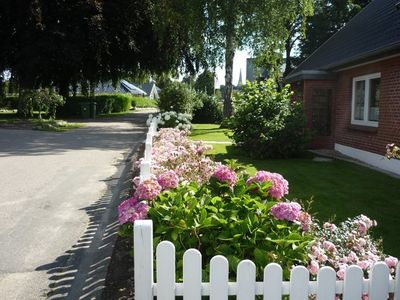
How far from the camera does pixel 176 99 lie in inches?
1073

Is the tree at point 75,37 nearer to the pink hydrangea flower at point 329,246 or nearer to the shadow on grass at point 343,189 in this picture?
the shadow on grass at point 343,189

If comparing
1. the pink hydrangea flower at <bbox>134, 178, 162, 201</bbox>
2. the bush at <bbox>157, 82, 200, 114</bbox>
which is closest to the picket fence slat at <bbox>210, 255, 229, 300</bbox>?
the pink hydrangea flower at <bbox>134, 178, 162, 201</bbox>

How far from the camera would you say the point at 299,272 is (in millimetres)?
2811

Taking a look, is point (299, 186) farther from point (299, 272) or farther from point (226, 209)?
point (299, 272)

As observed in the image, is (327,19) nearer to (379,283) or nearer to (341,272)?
(341,272)

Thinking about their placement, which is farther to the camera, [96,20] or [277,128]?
[96,20]

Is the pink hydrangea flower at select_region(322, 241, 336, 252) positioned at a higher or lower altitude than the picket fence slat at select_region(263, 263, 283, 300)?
higher

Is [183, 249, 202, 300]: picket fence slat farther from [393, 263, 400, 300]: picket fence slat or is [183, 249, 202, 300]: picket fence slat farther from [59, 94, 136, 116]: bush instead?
[59, 94, 136, 116]: bush

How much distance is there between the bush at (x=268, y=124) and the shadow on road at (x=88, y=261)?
22.7 feet

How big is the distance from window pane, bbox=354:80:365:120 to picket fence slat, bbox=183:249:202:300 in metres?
12.2

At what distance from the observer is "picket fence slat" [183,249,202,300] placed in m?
2.79

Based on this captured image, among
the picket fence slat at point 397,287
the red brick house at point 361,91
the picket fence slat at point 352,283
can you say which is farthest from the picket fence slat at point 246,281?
the red brick house at point 361,91

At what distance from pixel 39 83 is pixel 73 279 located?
2788cm

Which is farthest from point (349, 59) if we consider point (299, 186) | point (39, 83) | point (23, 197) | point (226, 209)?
point (39, 83)
